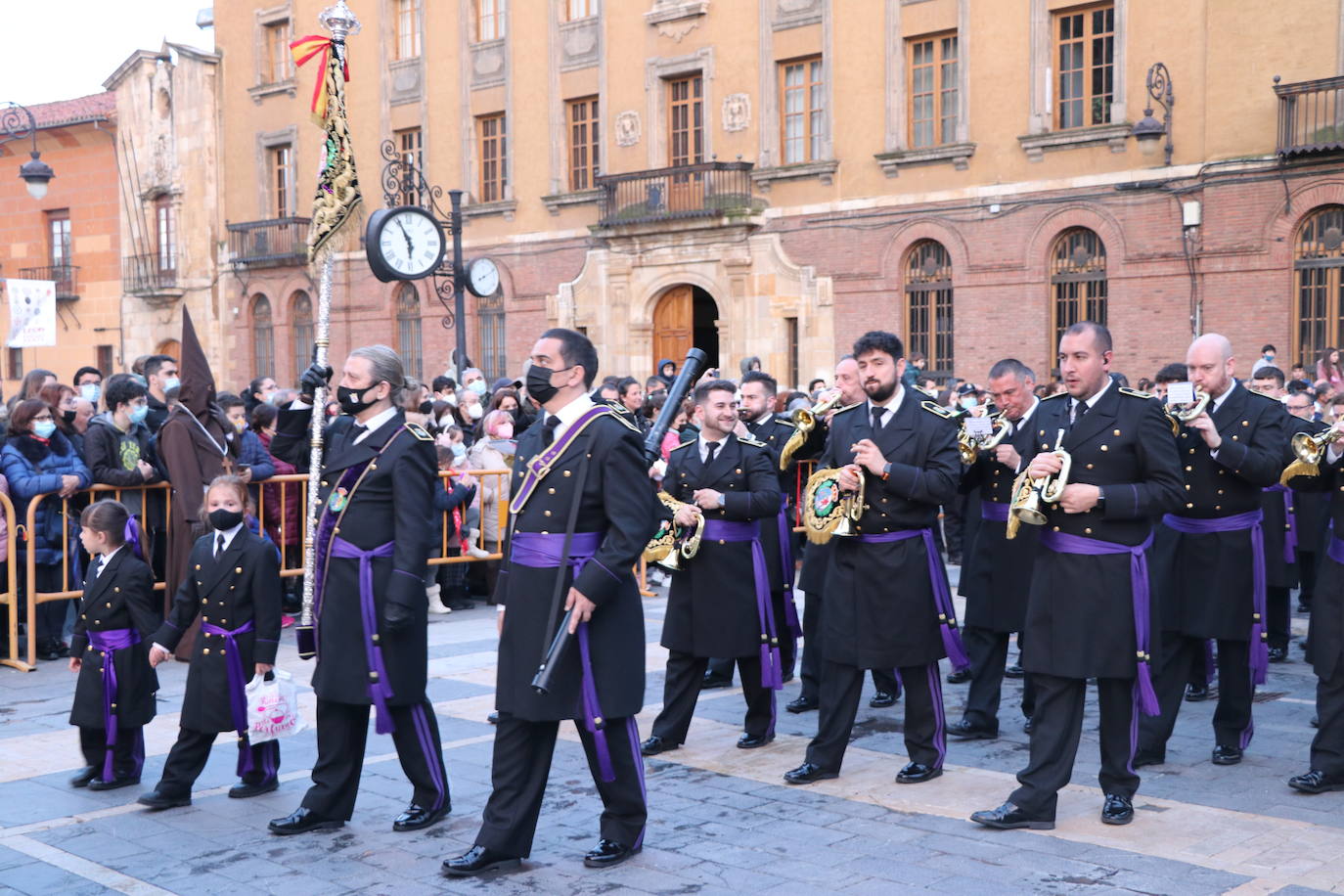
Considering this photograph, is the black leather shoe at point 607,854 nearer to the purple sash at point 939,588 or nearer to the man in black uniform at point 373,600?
the man in black uniform at point 373,600

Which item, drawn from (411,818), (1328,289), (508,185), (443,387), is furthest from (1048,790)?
(508,185)

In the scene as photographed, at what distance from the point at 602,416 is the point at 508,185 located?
2469 centimetres

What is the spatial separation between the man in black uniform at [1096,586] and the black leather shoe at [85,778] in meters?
4.10

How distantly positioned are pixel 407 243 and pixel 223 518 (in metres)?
11.0

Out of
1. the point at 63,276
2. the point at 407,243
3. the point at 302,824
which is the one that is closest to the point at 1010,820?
the point at 302,824

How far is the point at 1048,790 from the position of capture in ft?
19.4

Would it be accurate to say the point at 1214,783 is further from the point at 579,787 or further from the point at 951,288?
the point at 951,288

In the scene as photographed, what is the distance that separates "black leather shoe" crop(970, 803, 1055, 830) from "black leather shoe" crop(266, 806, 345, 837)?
8.85 feet

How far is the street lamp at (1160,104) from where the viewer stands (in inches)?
814

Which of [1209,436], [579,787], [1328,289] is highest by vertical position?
[1328,289]

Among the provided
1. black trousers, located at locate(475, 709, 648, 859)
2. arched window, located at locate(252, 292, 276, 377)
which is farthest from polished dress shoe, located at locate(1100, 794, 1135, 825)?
arched window, located at locate(252, 292, 276, 377)

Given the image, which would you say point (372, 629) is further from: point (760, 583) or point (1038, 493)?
point (1038, 493)

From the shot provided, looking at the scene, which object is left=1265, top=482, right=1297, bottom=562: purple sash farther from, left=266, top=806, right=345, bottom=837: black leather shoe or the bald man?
left=266, top=806, right=345, bottom=837: black leather shoe

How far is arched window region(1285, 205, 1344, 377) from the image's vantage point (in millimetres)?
19781
